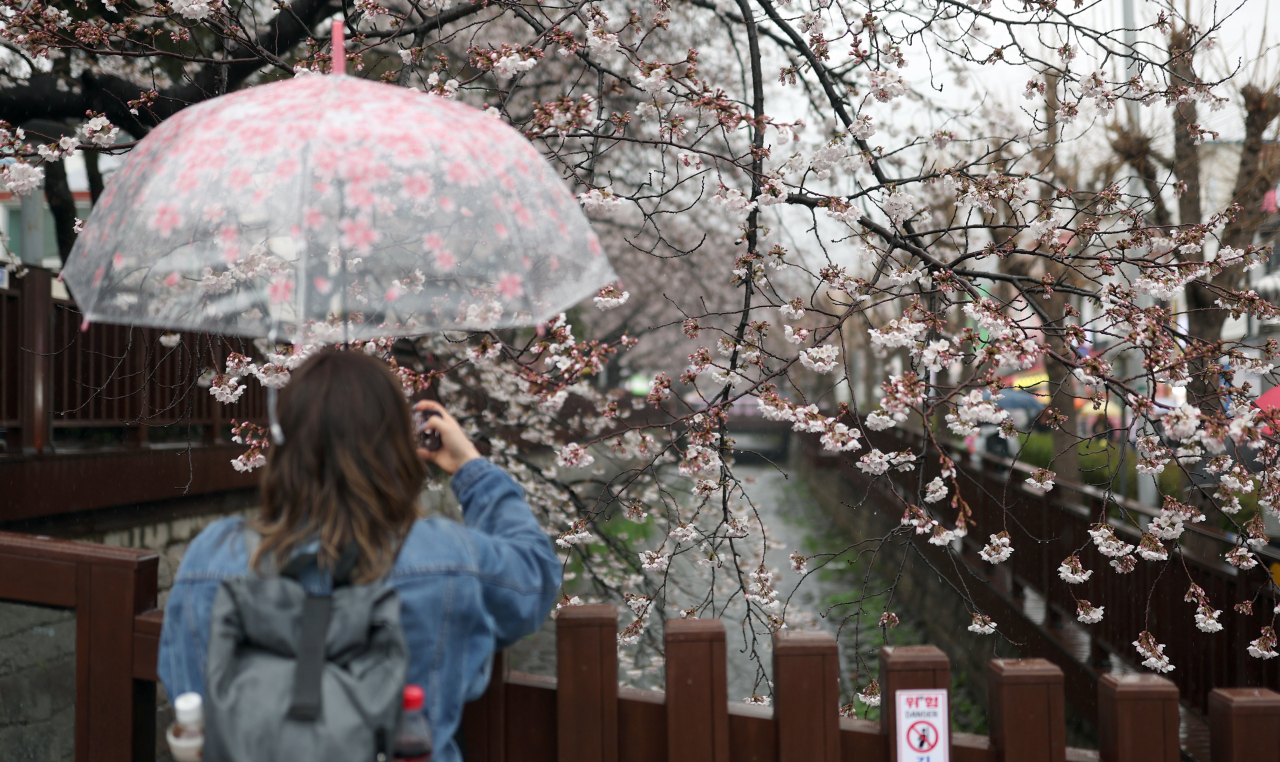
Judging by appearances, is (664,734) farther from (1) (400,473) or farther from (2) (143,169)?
(2) (143,169)

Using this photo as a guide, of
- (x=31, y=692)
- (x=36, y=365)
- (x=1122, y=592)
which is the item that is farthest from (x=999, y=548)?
(x=36, y=365)

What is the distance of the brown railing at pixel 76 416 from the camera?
4.58 m

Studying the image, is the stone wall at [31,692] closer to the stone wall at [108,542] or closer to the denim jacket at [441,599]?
the stone wall at [108,542]

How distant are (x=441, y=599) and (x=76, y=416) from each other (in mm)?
4923

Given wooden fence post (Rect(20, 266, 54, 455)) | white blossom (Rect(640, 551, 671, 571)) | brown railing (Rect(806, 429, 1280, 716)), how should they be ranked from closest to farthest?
white blossom (Rect(640, 551, 671, 571))
brown railing (Rect(806, 429, 1280, 716))
wooden fence post (Rect(20, 266, 54, 455))

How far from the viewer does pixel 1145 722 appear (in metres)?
1.81

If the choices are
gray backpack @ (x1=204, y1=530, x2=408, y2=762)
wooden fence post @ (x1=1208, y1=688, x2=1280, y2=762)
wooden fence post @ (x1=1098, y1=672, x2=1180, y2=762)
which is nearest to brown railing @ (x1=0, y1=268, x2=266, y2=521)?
gray backpack @ (x1=204, y1=530, x2=408, y2=762)

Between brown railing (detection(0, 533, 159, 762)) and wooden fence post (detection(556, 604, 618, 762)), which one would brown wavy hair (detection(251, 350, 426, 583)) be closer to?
wooden fence post (detection(556, 604, 618, 762))

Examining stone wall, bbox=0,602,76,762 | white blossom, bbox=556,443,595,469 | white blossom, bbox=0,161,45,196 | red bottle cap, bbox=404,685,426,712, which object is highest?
white blossom, bbox=0,161,45,196

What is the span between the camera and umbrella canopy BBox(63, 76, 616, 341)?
1.77 m

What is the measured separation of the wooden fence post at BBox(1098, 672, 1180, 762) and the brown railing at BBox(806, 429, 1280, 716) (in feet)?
3.02

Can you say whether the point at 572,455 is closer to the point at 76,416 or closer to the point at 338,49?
the point at 338,49

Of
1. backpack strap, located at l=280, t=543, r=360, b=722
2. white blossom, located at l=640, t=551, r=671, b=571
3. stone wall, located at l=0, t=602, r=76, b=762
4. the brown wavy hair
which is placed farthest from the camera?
stone wall, located at l=0, t=602, r=76, b=762

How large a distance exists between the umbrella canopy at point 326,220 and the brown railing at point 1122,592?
5.05ft
